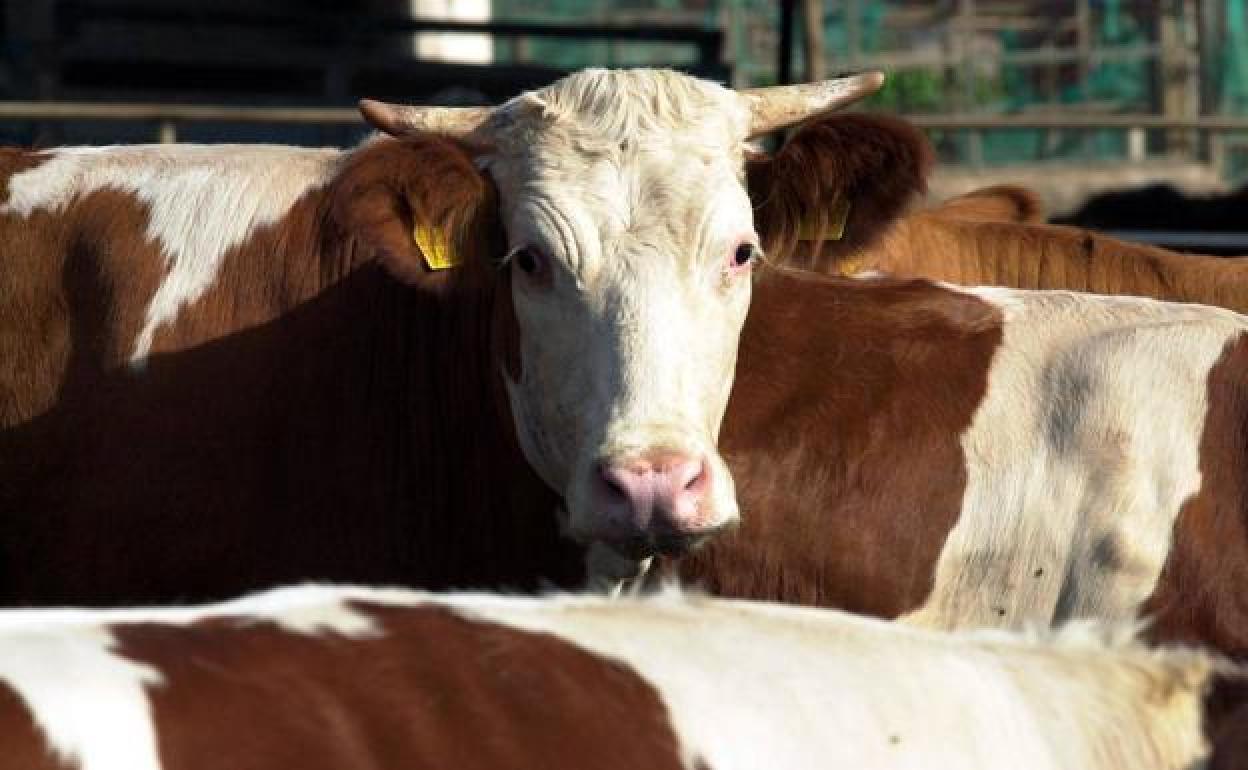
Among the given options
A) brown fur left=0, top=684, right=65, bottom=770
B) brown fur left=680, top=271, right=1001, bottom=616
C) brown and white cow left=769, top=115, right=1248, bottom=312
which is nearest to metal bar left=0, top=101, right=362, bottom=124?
brown and white cow left=769, top=115, right=1248, bottom=312

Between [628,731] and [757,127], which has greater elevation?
[757,127]

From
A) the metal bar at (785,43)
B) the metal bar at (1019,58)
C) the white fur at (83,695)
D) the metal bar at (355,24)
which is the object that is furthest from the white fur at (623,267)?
the metal bar at (1019,58)

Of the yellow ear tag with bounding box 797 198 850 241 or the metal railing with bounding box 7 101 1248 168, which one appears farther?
the metal railing with bounding box 7 101 1248 168

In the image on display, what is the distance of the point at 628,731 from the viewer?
2.34m

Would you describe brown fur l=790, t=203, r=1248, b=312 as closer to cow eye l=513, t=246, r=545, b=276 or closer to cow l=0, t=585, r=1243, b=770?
cow eye l=513, t=246, r=545, b=276

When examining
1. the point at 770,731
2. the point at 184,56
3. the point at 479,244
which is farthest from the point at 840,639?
the point at 184,56

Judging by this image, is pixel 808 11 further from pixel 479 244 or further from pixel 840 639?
pixel 840 639

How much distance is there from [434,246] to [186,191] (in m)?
0.59

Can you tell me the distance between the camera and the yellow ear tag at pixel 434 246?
14.4 feet

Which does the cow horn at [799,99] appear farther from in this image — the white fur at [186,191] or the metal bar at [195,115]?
the metal bar at [195,115]

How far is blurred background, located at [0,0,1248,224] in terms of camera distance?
11852 mm

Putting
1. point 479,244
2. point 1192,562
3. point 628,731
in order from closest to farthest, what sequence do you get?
point 628,731 < point 1192,562 < point 479,244

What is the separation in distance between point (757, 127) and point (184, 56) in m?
10.8

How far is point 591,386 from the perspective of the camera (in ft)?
13.3
